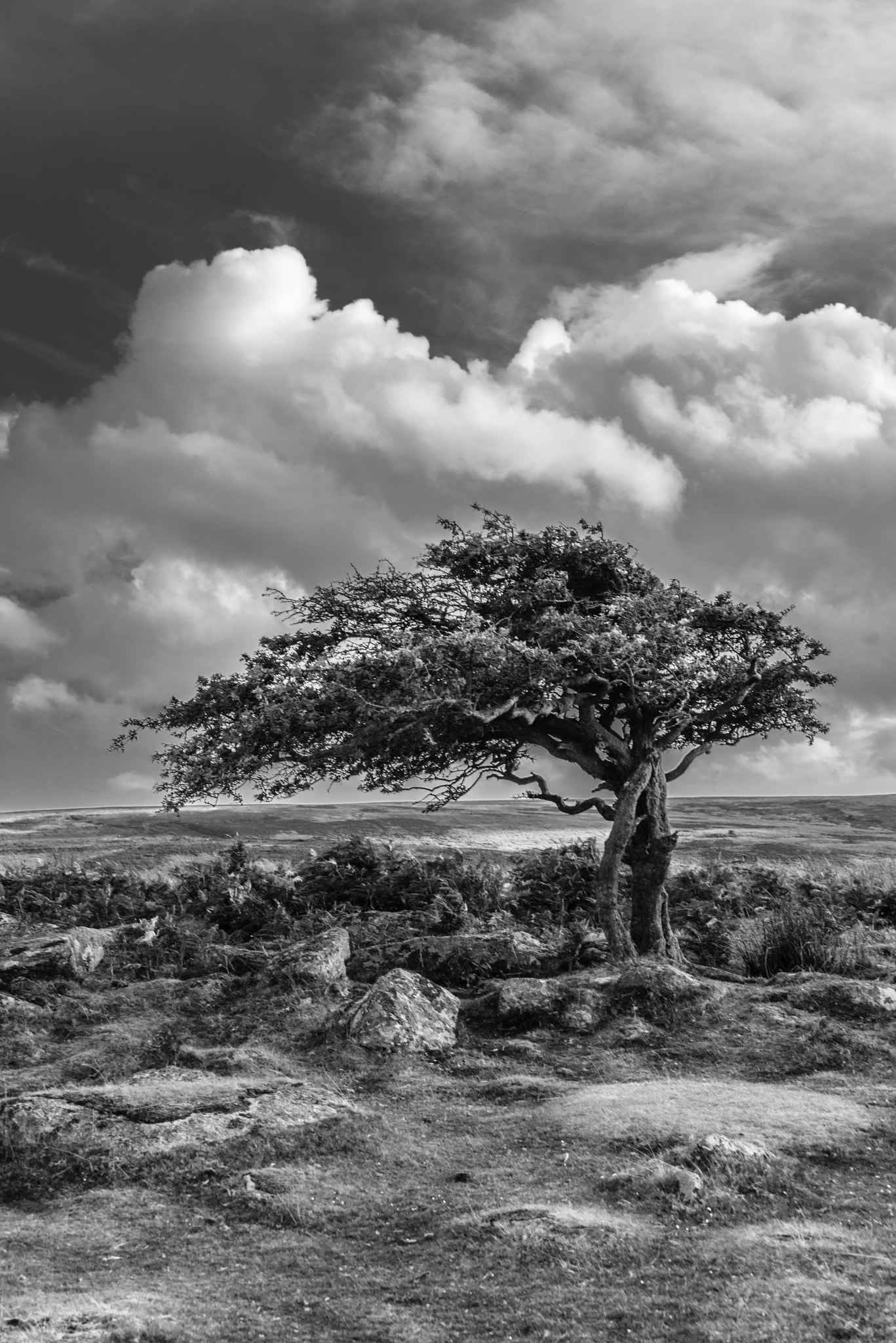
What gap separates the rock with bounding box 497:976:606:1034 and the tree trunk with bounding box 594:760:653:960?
2320 mm

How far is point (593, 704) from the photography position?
21.9m

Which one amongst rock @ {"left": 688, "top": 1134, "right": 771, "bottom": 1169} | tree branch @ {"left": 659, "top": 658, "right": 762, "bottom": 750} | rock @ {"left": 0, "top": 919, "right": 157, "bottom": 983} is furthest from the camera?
tree branch @ {"left": 659, "top": 658, "right": 762, "bottom": 750}

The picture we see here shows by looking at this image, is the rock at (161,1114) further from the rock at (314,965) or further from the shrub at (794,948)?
the shrub at (794,948)

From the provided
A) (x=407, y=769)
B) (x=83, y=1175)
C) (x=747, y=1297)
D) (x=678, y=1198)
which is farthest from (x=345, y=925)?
(x=747, y=1297)

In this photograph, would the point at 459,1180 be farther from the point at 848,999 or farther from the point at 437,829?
the point at 437,829

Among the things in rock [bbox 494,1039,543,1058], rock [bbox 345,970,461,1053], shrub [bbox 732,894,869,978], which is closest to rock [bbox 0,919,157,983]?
rock [bbox 345,970,461,1053]

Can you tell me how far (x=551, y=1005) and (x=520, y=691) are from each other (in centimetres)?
537

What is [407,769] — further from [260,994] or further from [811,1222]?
[811,1222]

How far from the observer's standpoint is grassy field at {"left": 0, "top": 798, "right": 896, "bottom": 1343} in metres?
8.48

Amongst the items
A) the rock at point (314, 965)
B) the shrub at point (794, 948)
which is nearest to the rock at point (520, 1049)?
the rock at point (314, 965)

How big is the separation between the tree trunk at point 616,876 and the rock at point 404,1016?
13.6 ft

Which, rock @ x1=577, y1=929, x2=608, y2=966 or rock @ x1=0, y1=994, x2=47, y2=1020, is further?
rock @ x1=577, y1=929, x2=608, y2=966

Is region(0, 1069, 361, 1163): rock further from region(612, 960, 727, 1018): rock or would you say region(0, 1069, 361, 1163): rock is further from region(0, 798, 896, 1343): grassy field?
region(612, 960, 727, 1018): rock

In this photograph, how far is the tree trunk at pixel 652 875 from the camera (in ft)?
71.8
